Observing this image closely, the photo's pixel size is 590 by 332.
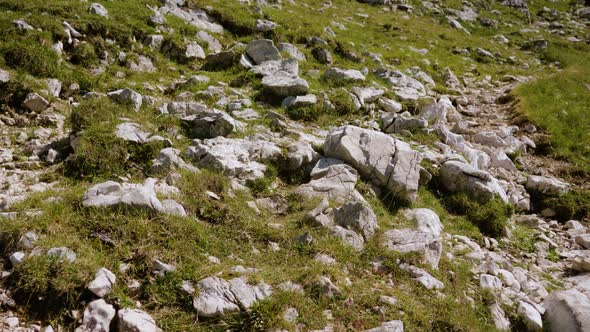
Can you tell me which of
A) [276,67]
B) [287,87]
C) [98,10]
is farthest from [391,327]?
[98,10]

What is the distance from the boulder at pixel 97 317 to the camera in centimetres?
526

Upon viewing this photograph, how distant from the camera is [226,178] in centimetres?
910

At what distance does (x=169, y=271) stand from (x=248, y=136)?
5793mm

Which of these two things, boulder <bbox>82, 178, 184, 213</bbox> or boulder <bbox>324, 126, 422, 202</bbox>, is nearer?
boulder <bbox>82, 178, 184, 213</bbox>

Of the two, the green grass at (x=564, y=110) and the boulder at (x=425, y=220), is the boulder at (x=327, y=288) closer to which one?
the boulder at (x=425, y=220)

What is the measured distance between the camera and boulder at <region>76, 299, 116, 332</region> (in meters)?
5.26

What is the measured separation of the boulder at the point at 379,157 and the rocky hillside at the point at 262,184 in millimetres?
57

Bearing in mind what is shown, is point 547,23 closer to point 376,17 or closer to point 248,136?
point 376,17

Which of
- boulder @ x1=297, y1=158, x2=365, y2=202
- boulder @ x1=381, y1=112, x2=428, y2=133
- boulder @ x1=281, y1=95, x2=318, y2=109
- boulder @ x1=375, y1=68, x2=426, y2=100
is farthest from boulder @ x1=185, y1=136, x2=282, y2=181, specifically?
boulder @ x1=375, y1=68, x2=426, y2=100

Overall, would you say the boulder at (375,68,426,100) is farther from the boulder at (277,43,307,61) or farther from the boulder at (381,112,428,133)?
the boulder at (277,43,307,61)

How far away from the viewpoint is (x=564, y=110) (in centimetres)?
1758

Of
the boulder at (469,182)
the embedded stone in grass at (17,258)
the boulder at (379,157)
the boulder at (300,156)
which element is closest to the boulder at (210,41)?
the boulder at (300,156)

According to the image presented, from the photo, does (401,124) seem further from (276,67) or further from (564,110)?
(564,110)

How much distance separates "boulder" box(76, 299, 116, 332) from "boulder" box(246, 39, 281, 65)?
42.4 feet
